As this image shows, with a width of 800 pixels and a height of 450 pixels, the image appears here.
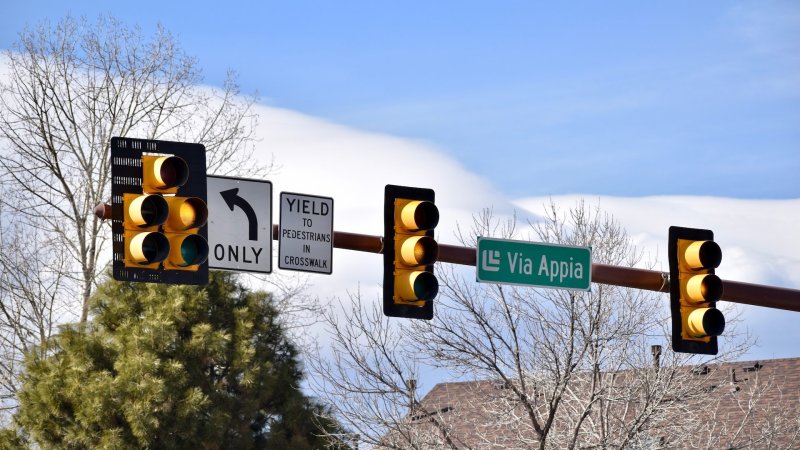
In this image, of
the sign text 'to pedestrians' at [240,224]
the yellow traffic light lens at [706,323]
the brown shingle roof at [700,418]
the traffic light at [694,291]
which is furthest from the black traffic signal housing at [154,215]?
the brown shingle roof at [700,418]

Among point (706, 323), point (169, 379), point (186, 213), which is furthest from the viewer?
point (169, 379)

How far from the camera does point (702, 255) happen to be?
1241 cm

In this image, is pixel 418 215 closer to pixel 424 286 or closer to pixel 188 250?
pixel 424 286

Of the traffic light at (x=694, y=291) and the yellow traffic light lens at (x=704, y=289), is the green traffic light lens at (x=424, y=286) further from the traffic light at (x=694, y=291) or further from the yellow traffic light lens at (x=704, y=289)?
the yellow traffic light lens at (x=704, y=289)

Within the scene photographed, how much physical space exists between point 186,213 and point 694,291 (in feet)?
18.1

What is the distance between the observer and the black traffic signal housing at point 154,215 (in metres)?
9.86

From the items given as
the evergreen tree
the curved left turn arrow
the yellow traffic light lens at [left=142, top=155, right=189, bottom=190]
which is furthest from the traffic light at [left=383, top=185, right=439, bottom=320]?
the evergreen tree

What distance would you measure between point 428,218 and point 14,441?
677 inches

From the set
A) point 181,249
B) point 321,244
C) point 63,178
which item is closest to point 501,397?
point 321,244

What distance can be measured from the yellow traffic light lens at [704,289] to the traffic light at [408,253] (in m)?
2.98

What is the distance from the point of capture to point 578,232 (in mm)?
22609

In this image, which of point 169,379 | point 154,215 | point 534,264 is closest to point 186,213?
point 154,215

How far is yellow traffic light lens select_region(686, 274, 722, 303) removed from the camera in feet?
40.4

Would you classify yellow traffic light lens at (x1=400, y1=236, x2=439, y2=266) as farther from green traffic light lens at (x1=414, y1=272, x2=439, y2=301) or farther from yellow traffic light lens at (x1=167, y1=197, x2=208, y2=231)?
yellow traffic light lens at (x1=167, y1=197, x2=208, y2=231)
